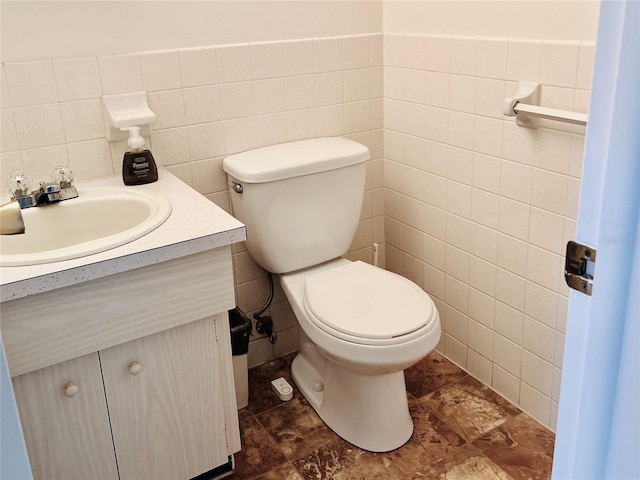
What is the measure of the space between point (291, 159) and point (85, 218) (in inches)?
24.6

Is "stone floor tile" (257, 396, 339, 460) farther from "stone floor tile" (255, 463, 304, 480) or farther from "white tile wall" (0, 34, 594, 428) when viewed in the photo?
"white tile wall" (0, 34, 594, 428)

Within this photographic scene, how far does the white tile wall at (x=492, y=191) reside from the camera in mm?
1708

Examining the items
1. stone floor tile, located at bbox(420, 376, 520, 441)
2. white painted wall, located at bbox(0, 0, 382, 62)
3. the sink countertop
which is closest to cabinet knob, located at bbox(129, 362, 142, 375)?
the sink countertop

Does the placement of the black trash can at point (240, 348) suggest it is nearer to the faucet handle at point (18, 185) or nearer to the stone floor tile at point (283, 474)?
the stone floor tile at point (283, 474)

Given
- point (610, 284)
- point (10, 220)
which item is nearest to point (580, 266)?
point (610, 284)

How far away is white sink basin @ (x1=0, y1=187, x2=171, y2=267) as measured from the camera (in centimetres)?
158

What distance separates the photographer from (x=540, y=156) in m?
1.75

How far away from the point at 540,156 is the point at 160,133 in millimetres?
1112

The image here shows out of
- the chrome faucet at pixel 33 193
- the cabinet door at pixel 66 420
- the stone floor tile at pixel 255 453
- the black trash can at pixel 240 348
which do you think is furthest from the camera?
the black trash can at pixel 240 348

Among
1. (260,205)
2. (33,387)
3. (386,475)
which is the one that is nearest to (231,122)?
(260,205)

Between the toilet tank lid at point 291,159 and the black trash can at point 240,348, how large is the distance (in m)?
0.45

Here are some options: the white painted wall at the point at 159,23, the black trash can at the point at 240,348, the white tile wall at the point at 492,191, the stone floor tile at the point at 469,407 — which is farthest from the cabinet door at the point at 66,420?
the white tile wall at the point at 492,191

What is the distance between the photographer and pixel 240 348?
1985 mm

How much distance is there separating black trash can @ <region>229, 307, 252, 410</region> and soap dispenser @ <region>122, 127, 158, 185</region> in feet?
1.70
